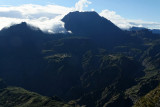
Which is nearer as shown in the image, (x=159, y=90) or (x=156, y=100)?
(x=156, y=100)

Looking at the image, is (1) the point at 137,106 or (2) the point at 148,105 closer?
(2) the point at 148,105

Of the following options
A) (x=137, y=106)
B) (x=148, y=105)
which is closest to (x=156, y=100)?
(x=148, y=105)

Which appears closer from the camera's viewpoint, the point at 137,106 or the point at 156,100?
the point at 156,100

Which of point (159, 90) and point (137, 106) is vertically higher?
point (159, 90)

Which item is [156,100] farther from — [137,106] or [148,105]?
[137,106]
